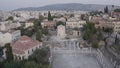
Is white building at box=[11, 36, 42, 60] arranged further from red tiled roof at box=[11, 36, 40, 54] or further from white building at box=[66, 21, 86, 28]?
white building at box=[66, 21, 86, 28]

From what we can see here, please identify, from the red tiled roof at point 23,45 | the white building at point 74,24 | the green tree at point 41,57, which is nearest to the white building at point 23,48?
the red tiled roof at point 23,45

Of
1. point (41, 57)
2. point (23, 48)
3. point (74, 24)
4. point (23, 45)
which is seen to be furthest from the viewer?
point (74, 24)

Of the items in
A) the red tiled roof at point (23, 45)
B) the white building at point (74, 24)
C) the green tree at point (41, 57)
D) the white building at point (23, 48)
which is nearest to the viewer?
the green tree at point (41, 57)

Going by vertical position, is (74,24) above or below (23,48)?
below

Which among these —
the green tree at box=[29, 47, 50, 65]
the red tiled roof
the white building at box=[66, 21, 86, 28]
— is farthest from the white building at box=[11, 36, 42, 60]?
the white building at box=[66, 21, 86, 28]

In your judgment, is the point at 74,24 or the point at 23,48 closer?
the point at 23,48

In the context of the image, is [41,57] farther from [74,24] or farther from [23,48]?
[74,24]

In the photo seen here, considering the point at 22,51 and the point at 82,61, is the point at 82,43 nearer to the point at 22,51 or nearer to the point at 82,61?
the point at 82,61

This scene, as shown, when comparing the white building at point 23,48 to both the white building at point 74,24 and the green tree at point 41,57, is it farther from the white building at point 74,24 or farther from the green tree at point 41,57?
the white building at point 74,24

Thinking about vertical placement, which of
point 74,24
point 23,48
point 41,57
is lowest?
point 74,24

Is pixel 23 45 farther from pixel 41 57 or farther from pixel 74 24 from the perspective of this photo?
pixel 74 24

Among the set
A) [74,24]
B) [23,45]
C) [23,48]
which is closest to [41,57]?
[23,48]

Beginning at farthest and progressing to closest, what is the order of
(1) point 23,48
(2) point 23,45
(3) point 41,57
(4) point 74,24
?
(4) point 74,24 → (2) point 23,45 → (1) point 23,48 → (3) point 41,57
